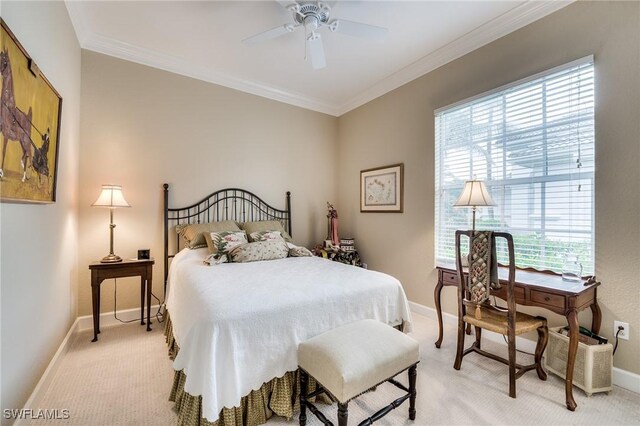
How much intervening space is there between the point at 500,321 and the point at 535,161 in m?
1.40

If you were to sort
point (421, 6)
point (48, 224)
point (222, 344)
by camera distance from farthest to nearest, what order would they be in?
point (421, 6) < point (48, 224) < point (222, 344)

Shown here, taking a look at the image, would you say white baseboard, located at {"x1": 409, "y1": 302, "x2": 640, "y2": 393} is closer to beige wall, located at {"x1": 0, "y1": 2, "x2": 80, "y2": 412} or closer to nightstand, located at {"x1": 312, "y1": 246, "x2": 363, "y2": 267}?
nightstand, located at {"x1": 312, "y1": 246, "x2": 363, "y2": 267}

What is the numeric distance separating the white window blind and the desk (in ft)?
0.97

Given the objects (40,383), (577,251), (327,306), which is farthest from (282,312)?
(577,251)

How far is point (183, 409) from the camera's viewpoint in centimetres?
153

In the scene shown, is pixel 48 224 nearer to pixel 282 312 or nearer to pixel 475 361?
pixel 282 312

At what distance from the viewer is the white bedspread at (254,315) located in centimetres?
140

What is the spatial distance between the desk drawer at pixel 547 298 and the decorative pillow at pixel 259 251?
86.2 inches

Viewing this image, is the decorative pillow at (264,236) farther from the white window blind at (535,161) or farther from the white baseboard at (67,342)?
the white window blind at (535,161)

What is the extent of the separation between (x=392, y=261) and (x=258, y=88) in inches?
117

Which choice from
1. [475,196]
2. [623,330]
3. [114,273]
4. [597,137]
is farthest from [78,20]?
[623,330]

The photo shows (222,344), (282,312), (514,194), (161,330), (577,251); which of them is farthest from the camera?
(161,330)

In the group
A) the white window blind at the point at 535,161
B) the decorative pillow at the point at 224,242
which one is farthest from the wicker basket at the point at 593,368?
the decorative pillow at the point at 224,242

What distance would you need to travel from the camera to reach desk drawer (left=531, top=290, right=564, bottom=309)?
6.01 ft
